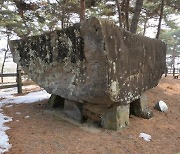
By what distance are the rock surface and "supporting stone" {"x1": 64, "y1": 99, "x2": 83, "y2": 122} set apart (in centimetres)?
40

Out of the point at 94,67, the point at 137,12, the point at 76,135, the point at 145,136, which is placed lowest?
the point at 145,136

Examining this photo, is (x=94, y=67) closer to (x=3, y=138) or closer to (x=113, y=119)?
(x=113, y=119)

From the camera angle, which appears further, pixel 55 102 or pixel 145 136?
pixel 55 102

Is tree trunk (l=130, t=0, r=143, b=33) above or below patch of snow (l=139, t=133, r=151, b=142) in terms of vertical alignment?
above

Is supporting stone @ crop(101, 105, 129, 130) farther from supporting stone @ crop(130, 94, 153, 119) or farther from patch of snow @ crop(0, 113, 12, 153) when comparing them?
patch of snow @ crop(0, 113, 12, 153)

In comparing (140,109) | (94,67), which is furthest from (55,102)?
(140,109)

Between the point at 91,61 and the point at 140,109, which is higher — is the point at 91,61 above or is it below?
above

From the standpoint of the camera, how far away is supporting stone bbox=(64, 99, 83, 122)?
553 centimetres

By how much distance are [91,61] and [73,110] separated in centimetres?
155

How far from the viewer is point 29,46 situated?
6164 mm

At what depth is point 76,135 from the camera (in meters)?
4.78

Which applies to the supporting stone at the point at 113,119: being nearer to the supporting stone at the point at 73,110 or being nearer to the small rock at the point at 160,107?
the supporting stone at the point at 73,110

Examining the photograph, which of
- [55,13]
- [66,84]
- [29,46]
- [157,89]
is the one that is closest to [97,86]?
[66,84]

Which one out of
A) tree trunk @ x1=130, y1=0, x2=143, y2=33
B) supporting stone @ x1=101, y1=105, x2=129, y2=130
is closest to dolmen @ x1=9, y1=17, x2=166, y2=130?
supporting stone @ x1=101, y1=105, x2=129, y2=130
